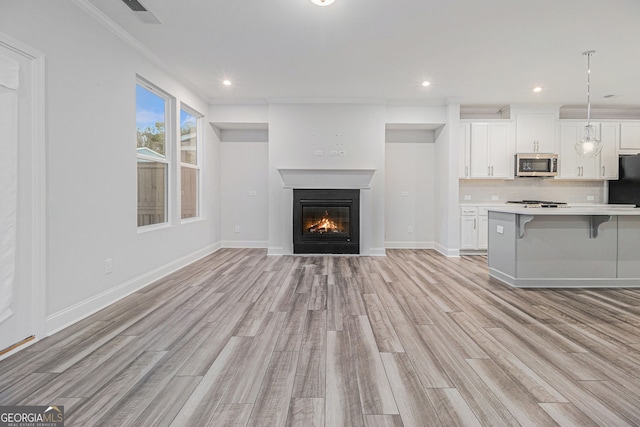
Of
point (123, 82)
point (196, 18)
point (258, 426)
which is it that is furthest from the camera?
point (123, 82)

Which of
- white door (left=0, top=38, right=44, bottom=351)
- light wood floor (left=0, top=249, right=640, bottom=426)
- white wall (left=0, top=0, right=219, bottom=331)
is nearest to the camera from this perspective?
light wood floor (left=0, top=249, right=640, bottom=426)

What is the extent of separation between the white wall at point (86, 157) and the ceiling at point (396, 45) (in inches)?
17.8

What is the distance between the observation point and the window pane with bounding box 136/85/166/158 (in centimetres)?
397

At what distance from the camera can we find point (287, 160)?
5957 mm

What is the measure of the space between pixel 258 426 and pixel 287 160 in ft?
16.0

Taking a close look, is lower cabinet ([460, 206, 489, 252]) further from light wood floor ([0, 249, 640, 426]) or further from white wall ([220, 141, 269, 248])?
white wall ([220, 141, 269, 248])

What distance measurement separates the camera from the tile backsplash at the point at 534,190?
21.0ft

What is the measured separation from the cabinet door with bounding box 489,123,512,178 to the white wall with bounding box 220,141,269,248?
13.8 ft

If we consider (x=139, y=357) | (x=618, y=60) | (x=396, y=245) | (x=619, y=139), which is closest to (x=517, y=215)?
(x=618, y=60)

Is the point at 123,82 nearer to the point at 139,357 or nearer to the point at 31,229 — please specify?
the point at 31,229

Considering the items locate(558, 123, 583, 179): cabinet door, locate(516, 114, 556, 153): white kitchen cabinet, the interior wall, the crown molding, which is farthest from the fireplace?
locate(558, 123, 583, 179): cabinet door

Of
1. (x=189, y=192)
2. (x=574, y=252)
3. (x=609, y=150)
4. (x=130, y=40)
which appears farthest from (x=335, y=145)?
(x=609, y=150)

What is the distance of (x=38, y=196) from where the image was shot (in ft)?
7.83

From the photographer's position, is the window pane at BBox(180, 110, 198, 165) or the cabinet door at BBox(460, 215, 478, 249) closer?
the window pane at BBox(180, 110, 198, 165)
